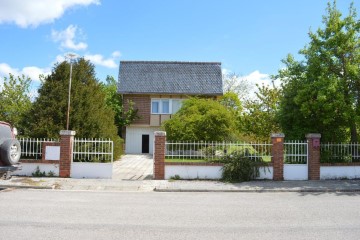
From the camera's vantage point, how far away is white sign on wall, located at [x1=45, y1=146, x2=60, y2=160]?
47.2 ft

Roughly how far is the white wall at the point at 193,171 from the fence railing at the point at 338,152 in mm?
4378

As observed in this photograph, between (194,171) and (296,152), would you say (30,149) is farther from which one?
(296,152)

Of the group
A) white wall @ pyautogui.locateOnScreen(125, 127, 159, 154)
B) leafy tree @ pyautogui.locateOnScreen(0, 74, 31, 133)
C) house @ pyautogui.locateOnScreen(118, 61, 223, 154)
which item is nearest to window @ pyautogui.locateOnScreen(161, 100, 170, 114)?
house @ pyautogui.locateOnScreen(118, 61, 223, 154)

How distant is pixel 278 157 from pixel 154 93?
1835 centimetres

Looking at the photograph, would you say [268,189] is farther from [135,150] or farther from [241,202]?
[135,150]

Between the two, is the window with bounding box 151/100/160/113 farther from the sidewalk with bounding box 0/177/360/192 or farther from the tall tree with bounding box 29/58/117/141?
the sidewalk with bounding box 0/177/360/192

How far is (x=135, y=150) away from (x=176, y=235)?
2510 centimetres

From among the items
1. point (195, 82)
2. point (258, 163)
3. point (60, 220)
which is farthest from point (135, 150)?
point (60, 220)

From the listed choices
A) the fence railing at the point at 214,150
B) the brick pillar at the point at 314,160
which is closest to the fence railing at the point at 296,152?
the brick pillar at the point at 314,160

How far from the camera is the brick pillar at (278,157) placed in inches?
561

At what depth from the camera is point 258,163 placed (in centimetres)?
1420

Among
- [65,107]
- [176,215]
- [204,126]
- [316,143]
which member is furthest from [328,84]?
[65,107]

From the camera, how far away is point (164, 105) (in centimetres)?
3162

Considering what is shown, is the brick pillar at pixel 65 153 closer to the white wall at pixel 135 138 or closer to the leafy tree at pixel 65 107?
the leafy tree at pixel 65 107
